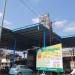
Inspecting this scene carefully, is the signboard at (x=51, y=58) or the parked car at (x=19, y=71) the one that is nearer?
the signboard at (x=51, y=58)

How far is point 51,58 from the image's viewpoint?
67.3 ft

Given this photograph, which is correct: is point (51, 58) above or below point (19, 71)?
above

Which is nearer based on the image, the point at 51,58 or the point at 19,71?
the point at 51,58

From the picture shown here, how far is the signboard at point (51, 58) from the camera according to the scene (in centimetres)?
1931

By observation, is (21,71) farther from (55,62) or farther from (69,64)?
(69,64)

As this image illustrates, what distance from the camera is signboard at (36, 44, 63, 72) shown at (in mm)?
19311

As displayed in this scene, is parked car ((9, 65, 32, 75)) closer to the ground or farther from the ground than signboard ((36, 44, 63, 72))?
closer to the ground

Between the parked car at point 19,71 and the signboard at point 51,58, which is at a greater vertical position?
the signboard at point 51,58

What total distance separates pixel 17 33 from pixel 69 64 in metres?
19.4

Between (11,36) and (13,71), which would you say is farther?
(11,36)

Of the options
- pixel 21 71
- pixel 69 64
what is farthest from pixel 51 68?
pixel 69 64

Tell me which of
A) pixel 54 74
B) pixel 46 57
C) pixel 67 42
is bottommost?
pixel 54 74

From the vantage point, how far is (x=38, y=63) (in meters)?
22.8

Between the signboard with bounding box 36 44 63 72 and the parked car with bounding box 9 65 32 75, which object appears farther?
the parked car with bounding box 9 65 32 75
